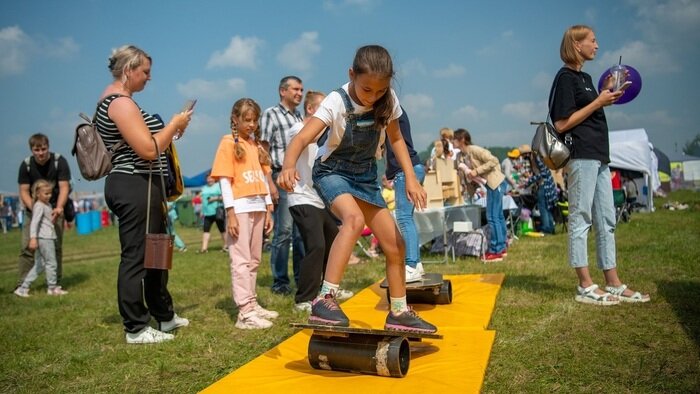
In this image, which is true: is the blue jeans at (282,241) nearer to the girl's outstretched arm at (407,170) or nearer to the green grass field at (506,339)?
the green grass field at (506,339)

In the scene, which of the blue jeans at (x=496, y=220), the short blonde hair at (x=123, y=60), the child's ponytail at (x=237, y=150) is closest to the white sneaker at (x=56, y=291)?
the child's ponytail at (x=237, y=150)

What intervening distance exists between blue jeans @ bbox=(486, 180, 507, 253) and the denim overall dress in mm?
5496

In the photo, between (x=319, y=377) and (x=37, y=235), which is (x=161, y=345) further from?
(x=37, y=235)

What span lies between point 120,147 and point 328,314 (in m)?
2.34

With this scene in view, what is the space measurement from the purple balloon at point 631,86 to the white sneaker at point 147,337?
4.54 m

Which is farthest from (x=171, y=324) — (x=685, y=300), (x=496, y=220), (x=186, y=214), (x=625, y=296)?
(x=186, y=214)

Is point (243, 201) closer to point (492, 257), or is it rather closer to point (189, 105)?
point (189, 105)

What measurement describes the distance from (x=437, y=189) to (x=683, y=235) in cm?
436

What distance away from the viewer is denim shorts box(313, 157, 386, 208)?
3.45 meters

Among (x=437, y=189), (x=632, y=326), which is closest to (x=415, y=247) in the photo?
(x=632, y=326)

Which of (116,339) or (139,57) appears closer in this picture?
(139,57)

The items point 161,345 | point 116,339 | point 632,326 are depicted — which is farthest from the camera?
point 116,339

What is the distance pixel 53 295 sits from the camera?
7863mm

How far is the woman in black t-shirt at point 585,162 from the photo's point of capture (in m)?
4.77
